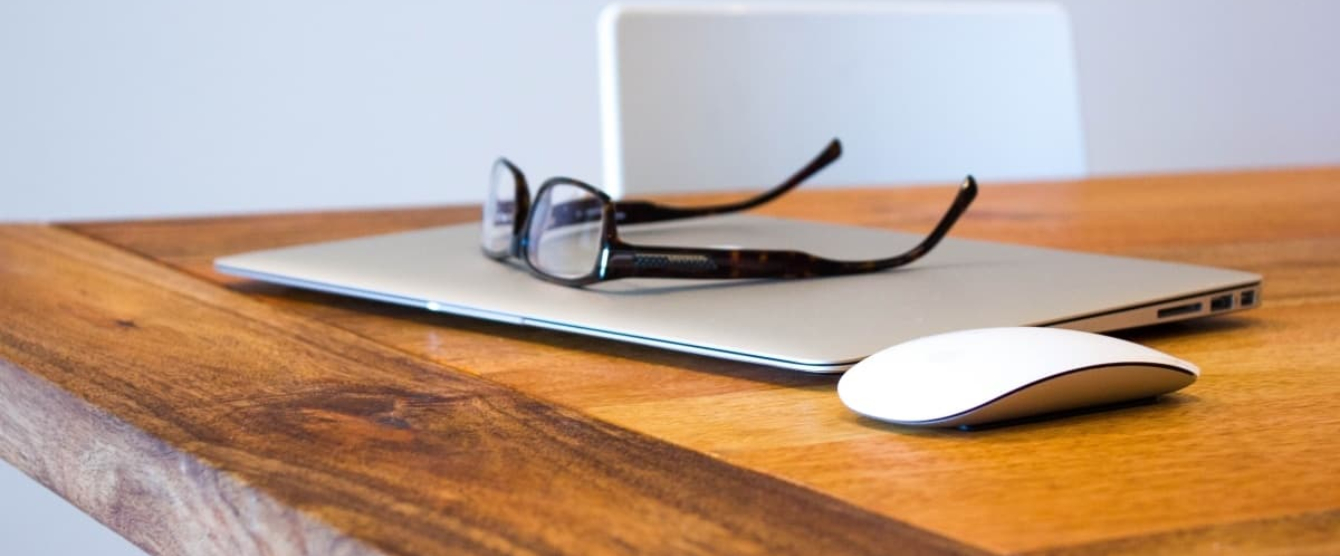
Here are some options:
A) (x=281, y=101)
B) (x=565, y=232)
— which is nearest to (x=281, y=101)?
(x=281, y=101)

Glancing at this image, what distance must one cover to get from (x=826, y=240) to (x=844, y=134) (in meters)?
0.82

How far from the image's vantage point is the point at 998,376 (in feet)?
1.40

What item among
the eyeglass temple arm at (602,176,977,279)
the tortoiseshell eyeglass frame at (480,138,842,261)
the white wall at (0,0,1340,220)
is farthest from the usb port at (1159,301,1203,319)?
the white wall at (0,0,1340,220)

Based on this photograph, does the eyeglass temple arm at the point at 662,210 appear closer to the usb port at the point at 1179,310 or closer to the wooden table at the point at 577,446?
the wooden table at the point at 577,446

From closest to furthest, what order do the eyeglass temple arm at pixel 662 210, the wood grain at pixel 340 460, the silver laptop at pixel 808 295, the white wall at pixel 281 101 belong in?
the wood grain at pixel 340 460, the silver laptop at pixel 808 295, the eyeglass temple arm at pixel 662 210, the white wall at pixel 281 101

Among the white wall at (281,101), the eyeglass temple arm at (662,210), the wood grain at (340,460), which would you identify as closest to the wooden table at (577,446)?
the wood grain at (340,460)

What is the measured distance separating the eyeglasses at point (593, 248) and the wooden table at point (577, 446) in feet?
0.12

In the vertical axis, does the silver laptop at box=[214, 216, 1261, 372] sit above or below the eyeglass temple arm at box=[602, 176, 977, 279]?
below

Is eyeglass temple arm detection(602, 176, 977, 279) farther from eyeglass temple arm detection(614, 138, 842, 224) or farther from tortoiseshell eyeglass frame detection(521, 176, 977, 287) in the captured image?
eyeglass temple arm detection(614, 138, 842, 224)

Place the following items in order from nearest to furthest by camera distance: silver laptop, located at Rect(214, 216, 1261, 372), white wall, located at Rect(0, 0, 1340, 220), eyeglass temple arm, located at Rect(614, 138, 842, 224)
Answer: silver laptop, located at Rect(214, 216, 1261, 372), eyeglass temple arm, located at Rect(614, 138, 842, 224), white wall, located at Rect(0, 0, 1340, 220)

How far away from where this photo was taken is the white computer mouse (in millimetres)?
427

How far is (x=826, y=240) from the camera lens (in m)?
0.80

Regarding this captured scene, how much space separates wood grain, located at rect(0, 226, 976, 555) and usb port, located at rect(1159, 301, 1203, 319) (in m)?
0.26

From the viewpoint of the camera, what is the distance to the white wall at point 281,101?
2.82 meters
